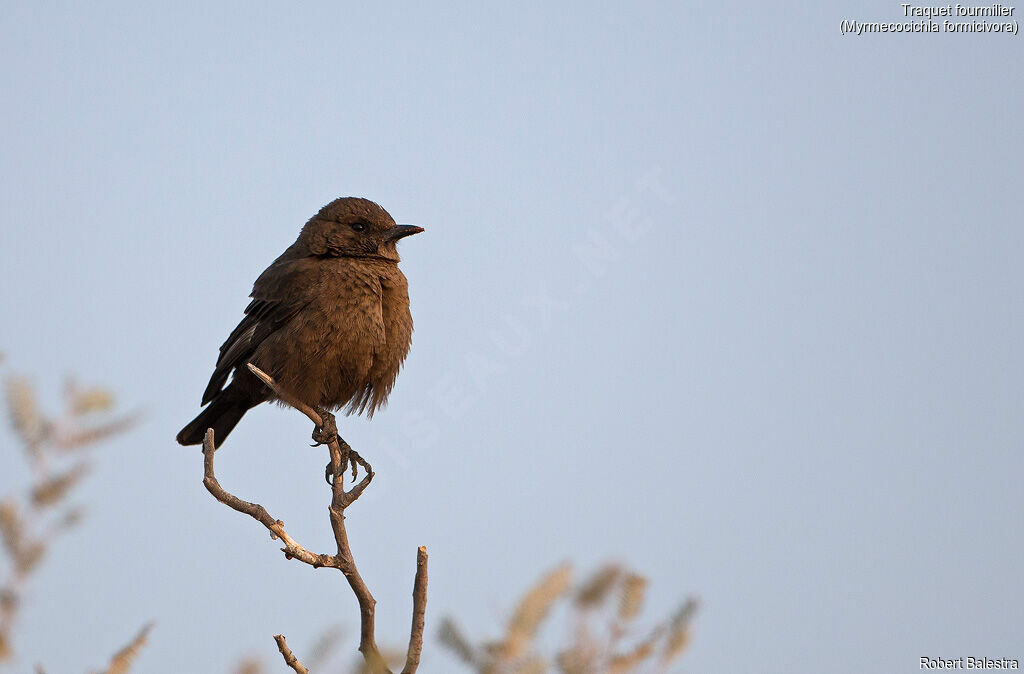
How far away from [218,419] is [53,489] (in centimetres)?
551

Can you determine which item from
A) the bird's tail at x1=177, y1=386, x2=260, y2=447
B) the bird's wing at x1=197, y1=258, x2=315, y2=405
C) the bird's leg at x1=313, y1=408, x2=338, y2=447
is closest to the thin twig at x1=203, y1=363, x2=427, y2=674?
the bird's leg at x1=313, y1=408, x2=338, y2=447

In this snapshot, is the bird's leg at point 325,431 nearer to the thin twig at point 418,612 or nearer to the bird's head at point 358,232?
the bird's head at point 358,232

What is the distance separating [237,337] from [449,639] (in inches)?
212

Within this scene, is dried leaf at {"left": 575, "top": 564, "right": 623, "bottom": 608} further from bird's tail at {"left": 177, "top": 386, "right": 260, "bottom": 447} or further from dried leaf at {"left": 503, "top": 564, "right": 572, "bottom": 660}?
bird's tail at {"left": 177, "top": 386, "right": 260, "bottom": 447}

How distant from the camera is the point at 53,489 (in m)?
1.39

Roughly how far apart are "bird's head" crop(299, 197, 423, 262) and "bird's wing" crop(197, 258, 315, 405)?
0.82 feet

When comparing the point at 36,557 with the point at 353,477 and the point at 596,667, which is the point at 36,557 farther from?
the point at 353,477

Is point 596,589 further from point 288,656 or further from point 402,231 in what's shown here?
point 402,231

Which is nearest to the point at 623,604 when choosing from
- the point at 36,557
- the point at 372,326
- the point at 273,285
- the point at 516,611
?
the point at 516,611

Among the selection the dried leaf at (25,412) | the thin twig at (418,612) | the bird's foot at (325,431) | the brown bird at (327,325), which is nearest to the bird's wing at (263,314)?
the brown bird at (327,325)

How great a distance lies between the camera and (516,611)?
1276mm

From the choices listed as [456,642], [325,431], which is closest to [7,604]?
[456,642]

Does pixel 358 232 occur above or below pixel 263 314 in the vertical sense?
above

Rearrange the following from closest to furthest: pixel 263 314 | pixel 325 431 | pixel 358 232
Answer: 1. pixel 325 431
2. pixel 263 314
3. pixel 358 232
